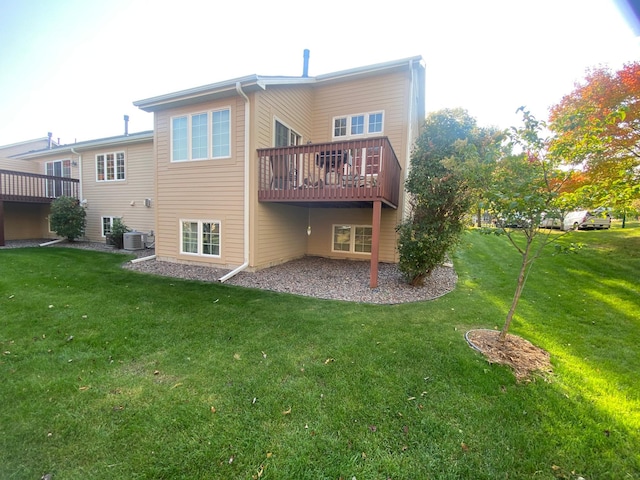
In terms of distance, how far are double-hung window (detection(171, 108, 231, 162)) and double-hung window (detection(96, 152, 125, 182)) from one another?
17.7 feet

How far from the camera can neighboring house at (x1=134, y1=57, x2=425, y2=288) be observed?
7.22m

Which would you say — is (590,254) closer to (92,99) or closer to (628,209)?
(628,209)

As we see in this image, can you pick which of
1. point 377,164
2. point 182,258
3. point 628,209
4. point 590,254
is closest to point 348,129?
point 377,164

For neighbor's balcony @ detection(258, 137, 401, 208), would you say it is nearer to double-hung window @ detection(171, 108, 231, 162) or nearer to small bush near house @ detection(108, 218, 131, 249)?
double-hung window @ detection(171, 108, 231, 162)

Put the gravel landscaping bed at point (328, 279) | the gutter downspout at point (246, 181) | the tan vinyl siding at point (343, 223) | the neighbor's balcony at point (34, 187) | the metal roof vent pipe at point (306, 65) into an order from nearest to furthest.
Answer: the gravel landscaping bed at point (328, 279) → the gutter downspout at point (246, 181) → the tan vinyl siding at point (343, 223) → the metal roof vent pipe at point (306, 65) → the neighbor's balcony at point (34, 187)

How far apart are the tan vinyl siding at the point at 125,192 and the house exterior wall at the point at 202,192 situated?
2678 millimetres

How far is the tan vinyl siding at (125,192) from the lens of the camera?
11.8 metres

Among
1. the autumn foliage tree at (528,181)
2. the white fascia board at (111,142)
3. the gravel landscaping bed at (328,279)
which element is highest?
the white fascia board at (111,142)

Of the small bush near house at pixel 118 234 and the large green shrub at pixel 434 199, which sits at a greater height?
the large green shrub at pixel 434 199

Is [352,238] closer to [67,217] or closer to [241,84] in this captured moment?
[241,84]

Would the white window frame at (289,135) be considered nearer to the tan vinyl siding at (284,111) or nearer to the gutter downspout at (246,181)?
the tan vinyl siding at (284,111)

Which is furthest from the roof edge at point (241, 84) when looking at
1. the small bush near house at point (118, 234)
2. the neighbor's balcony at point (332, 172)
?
the small bush near house at point (118, 234)

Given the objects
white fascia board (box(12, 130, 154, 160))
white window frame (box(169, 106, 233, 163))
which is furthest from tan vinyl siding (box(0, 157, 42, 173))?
white window frame (box(169, 106, 233, 163))

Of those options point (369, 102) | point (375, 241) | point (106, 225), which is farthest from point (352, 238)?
point (106, 225)
